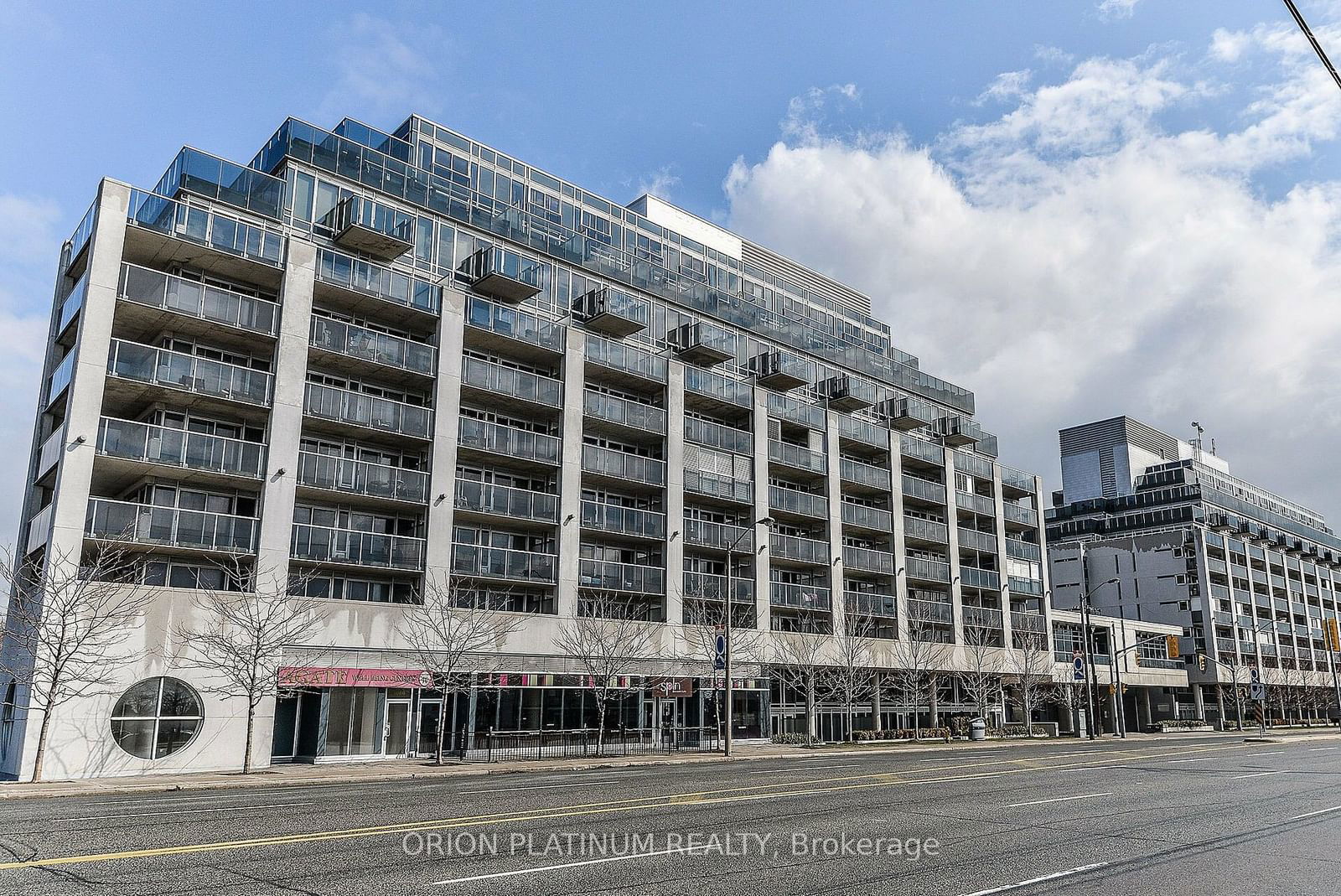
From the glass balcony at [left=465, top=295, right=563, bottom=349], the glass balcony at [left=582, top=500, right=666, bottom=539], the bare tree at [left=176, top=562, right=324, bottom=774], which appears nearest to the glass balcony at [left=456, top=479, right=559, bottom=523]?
the glass balcony at [left=582, top=500, right=666, bottom=539]

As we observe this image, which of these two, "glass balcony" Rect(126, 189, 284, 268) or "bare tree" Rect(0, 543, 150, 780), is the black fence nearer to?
"bare tree" Rect(0, 543, 150, 780)

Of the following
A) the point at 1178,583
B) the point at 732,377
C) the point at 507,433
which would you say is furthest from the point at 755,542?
the point at 1178,583

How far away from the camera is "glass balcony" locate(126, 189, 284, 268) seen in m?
34.5

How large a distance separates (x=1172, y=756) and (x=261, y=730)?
112 ft

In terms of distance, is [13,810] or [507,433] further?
[507,433]

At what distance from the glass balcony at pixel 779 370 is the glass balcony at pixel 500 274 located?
16.5 metres

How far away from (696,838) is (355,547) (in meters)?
26.5

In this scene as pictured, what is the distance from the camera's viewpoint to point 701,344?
54219mm

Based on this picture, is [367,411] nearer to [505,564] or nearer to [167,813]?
[505,564]

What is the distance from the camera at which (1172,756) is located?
1556 inches

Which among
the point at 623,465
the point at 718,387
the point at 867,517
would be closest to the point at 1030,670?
the point at 867,517

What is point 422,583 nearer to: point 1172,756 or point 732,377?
point 732,377

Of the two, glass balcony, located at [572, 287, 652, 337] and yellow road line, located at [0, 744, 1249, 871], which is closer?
yellow road line, located at [0, 744, 1249, 871]

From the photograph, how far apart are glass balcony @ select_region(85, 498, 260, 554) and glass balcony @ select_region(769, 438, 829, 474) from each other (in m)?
29.4
